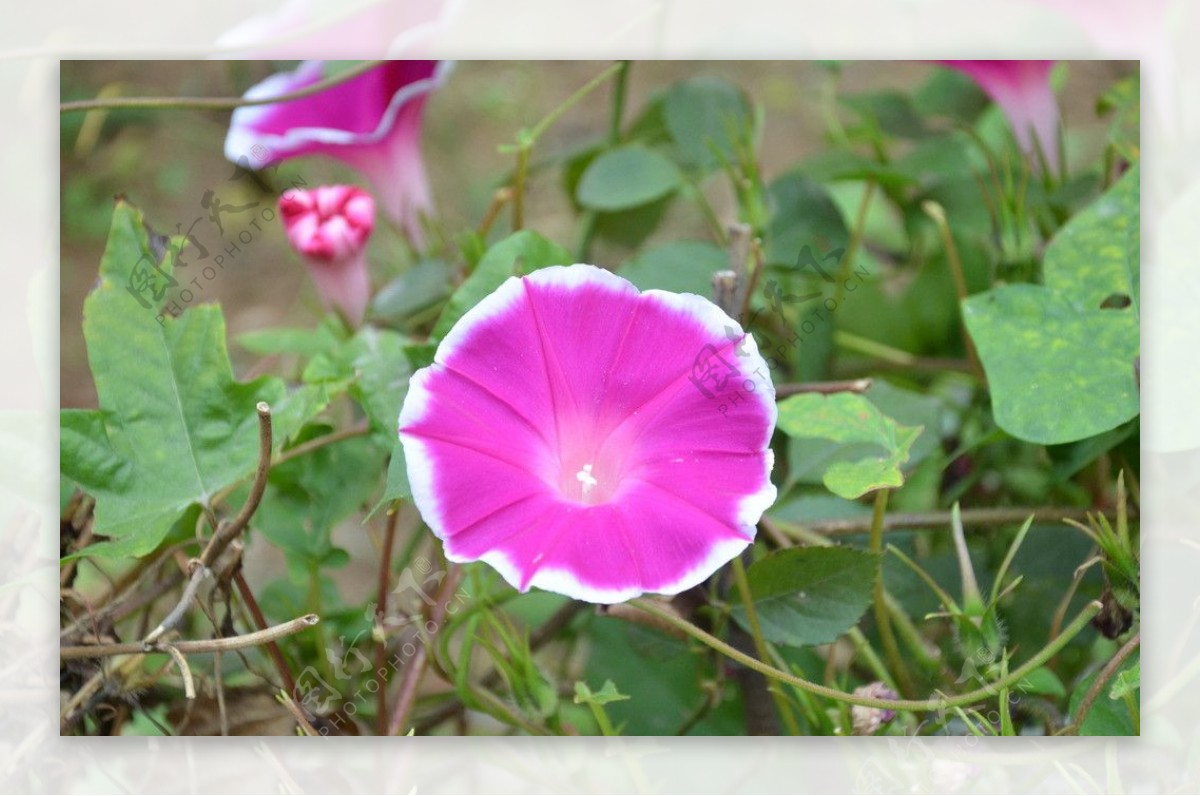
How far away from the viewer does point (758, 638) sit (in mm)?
729

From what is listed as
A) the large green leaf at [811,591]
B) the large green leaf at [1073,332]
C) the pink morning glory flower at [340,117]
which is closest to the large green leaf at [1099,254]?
the large green leaf at [1073,332]

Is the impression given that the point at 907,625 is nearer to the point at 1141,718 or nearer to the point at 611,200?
the point at 1141,718

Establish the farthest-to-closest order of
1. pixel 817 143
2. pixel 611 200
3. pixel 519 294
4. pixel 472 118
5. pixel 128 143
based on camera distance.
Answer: pixel 472 118, pixel 817 143, pixel 128 143, pixel 611 200, pixel 519 294

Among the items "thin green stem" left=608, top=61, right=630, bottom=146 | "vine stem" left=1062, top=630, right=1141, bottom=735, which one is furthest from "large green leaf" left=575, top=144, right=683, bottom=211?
"vine stem" left=1062, top=630, right=1141, bottom=735

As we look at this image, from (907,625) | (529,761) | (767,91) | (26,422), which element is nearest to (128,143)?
(26,422)

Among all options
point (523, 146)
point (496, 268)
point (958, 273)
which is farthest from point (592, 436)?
point (958, 273)

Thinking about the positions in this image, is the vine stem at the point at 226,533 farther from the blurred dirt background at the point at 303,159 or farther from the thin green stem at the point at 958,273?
the thin green stem at the point at 958,273

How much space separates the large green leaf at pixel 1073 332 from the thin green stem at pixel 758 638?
0.19 metres

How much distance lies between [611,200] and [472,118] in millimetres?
621

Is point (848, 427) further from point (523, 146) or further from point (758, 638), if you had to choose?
point (523, 146)

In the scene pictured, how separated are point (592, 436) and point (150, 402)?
0.28m

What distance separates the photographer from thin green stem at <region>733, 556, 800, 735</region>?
72cm

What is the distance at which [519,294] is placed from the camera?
2.16ft

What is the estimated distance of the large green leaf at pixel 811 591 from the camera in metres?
0.72
